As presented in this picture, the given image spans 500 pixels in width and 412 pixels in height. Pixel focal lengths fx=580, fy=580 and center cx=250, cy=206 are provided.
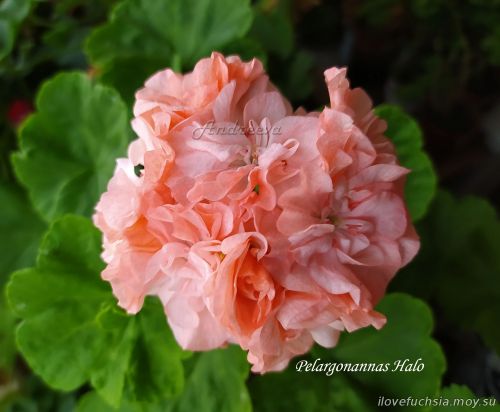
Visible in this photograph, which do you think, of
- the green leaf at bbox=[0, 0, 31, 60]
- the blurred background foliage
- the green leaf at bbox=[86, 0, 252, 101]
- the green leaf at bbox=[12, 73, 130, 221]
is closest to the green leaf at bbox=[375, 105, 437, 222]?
the blurred background foliage

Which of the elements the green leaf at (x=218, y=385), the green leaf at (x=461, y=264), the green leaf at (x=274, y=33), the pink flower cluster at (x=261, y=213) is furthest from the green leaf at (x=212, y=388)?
the green leaf at (x=274, y=33)

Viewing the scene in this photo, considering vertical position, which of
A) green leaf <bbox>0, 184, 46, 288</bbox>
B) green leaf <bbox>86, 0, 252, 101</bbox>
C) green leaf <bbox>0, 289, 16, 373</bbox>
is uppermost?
green leaf <bbox>86, 0, 252, 101</bbox>

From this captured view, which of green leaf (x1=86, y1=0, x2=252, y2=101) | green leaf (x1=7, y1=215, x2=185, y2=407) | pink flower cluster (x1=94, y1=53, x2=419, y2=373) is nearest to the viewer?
pink flower cluster (x1=94, y1=53, x2=419, y2=373)

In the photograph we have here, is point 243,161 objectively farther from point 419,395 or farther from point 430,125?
point 430,125

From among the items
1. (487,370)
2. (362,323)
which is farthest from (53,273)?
(487,370)

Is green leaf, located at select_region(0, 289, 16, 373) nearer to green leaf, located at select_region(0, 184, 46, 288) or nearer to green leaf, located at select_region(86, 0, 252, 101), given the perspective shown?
green leaf, located at select_region(0, 184, 46, 288)

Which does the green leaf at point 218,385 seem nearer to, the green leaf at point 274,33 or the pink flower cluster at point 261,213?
the pink flower cluster at point 261,213

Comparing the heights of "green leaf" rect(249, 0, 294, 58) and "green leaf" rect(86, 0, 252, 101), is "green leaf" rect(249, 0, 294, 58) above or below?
below
